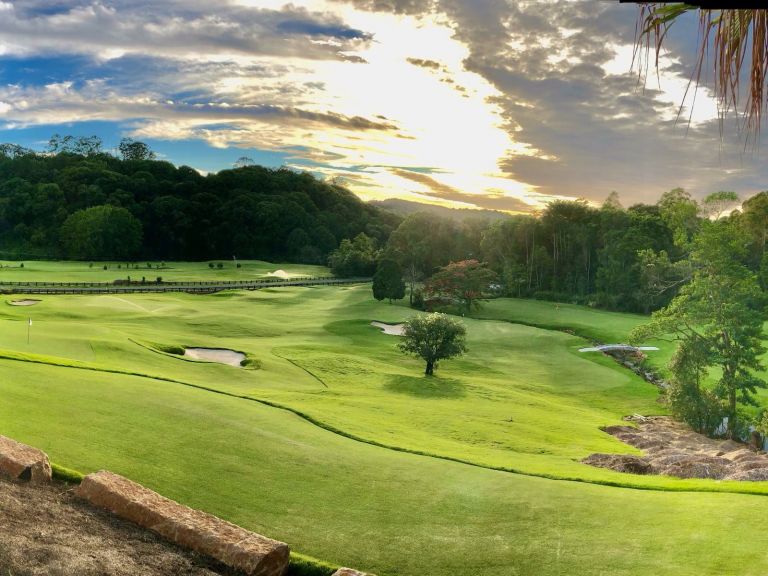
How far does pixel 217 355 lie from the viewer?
34156 mm

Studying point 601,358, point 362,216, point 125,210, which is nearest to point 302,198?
point 362,216

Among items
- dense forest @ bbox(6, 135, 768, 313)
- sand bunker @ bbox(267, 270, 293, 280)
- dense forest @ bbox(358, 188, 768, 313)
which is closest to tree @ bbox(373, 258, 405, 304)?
dense forest @ bbox(6, 135, 768, 313)

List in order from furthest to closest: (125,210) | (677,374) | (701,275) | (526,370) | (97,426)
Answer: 1. (125,210)
2. (526,370)
3. (701,275)
4. (677,374)
5. (97,426)

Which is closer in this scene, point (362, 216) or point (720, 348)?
point (720, 348)

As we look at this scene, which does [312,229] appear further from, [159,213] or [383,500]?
[383,500]

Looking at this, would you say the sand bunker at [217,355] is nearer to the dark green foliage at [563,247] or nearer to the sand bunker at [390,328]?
the sand bunker at [390,328]

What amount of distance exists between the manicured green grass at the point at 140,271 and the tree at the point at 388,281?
100 ft

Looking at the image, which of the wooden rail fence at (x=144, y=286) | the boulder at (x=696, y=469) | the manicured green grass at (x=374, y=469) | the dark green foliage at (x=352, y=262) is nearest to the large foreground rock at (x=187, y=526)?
the manicured green grass at (x=374, y=469)

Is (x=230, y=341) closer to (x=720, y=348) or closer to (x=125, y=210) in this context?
(x=720, y=348)

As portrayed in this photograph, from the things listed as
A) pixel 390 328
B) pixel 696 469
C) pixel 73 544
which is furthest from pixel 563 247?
pixel 73 544

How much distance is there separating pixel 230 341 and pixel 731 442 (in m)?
27.6

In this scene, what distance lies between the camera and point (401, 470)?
12.0 meters

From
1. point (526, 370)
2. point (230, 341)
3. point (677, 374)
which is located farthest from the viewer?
point (526, 370)

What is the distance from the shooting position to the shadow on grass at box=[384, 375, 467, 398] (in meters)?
31.3
